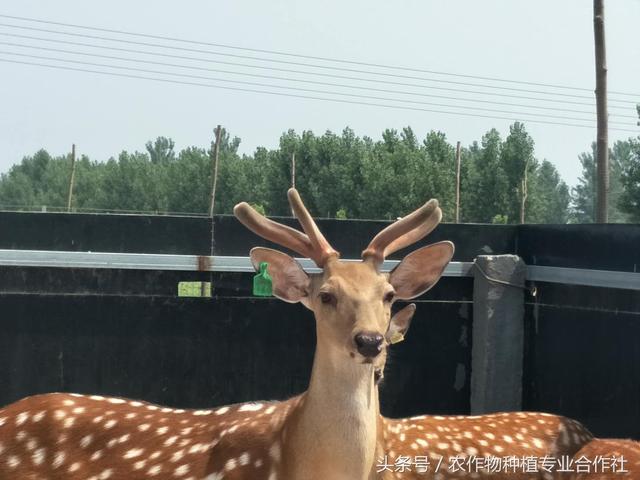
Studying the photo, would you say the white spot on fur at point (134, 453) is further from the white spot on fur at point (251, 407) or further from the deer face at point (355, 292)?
the deer face at point (355, 292)

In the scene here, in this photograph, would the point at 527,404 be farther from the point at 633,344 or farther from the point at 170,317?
the point at 170,317

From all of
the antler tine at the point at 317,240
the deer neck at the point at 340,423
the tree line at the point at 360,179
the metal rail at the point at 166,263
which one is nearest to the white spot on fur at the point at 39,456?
the deer neck at the point at 340,423

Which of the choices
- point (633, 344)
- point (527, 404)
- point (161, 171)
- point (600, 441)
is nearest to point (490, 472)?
point (600, 441)

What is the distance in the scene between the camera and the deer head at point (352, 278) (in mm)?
4406

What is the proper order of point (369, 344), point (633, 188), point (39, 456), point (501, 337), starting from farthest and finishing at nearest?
1. point (633, 188)
2. point (501, 337)
3. point (39, 456)
4. point (369, 344)

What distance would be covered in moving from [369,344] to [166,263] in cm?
409

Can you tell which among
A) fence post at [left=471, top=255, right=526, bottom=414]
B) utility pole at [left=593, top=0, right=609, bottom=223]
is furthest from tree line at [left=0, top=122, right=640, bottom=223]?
fence post at [left=471, top=255, right=526, bottom=414]

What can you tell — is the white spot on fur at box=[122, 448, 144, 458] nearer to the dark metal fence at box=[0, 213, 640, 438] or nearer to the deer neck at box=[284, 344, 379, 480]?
the deer neck at box=[284, 344, 379, 480]

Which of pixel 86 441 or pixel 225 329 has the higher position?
pixel 225 329

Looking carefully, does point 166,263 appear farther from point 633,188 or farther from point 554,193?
point 554,193

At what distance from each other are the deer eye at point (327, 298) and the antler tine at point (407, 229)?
1.29ft

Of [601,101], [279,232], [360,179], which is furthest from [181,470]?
[360,179]

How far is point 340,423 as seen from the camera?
4.50 metres

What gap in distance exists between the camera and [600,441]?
226 inches
